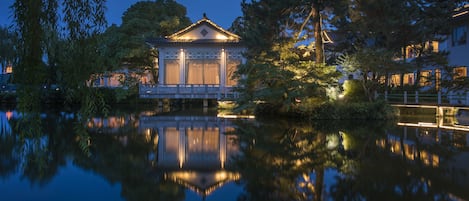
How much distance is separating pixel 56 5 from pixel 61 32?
303 mm

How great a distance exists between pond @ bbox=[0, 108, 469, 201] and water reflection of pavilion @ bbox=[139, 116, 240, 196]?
0.03 metres

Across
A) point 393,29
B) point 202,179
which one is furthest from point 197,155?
point 393,29

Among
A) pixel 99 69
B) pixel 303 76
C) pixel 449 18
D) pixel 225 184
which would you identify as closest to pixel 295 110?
pixel 303 76

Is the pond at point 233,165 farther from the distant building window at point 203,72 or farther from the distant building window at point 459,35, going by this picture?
the distant building window at point 203,72

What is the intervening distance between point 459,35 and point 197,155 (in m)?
21.6

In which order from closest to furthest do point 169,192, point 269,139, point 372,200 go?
point 372,200
point 169,192
point 269,139

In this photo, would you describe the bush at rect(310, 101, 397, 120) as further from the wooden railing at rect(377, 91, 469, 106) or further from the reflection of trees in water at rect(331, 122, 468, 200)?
the reflection of trees in water at rect(331, 122, 468, 200)

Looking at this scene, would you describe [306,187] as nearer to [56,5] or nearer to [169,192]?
[169,192]

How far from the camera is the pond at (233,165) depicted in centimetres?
688

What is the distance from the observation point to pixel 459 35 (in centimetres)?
2505

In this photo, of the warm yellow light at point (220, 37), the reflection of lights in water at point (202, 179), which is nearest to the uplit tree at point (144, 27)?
the warm yellow light at point (220, 37)

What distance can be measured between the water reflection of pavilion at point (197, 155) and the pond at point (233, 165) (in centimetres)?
3

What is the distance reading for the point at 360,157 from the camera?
10.3 m

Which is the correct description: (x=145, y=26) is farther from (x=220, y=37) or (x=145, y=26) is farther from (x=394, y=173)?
(x=394, y=173)
